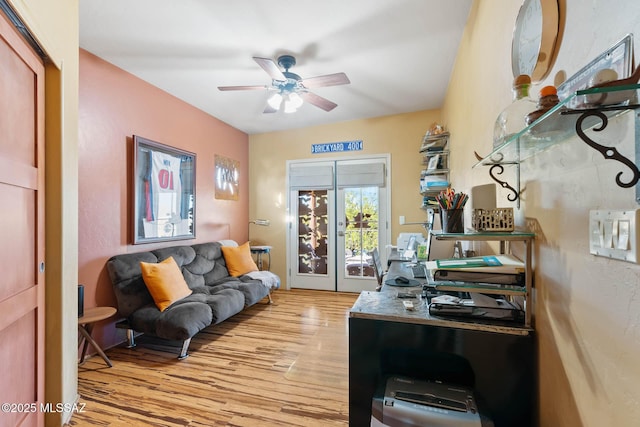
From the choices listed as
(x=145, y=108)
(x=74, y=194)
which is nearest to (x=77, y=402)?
(x=74, y=194)

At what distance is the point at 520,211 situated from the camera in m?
1.23

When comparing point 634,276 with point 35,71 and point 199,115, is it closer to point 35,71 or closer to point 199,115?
point 35,71

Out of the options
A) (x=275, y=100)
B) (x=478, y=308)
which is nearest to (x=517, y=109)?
(x=478, y=308)

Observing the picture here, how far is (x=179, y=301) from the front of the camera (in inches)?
108

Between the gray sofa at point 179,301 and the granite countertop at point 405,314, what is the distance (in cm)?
169

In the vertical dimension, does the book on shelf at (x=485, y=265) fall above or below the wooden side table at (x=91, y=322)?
above

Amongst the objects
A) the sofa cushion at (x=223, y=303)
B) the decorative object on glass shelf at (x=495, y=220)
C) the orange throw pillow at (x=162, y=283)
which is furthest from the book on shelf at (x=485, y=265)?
the orange throw pillow at (x=162, y=283)

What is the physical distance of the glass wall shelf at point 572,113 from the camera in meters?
0.54

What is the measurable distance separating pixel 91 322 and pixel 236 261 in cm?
177

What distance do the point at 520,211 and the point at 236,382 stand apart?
2.12m

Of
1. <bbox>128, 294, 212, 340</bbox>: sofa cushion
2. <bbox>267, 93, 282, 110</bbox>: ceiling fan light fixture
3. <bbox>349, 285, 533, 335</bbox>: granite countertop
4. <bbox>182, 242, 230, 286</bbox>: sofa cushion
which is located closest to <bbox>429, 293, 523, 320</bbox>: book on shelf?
<bbox>349, 285, 533, 335</bbox>: granite countertop

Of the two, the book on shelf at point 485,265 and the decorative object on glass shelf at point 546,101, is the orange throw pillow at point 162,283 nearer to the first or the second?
the book on shelf at point 485,265

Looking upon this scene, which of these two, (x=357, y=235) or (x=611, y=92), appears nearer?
(x=611, y=92)

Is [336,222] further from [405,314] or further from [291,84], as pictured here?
[405,314]
